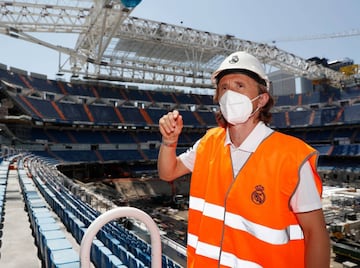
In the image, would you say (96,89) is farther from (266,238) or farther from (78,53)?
(266,238)

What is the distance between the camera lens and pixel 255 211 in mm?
1771

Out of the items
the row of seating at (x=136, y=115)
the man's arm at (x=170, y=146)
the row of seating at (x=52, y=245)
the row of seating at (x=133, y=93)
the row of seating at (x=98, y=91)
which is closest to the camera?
the man's arm at (x=170, y=146)

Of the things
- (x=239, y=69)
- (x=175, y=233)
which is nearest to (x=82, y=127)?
(x=175, y=233)

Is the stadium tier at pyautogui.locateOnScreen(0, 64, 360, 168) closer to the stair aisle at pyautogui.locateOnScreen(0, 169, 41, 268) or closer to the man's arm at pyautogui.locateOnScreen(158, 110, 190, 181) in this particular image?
the stair aisle at pyautogui.locateOnScreen(0, 169, 41, 268)

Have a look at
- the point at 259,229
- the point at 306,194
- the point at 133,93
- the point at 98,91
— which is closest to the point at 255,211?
the point at 259,229

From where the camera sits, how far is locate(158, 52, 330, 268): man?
168cm

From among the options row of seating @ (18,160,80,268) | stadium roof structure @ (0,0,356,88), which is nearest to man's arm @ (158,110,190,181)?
row of seating @ (18,160,80,268)

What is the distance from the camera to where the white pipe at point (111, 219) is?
1.89 metres

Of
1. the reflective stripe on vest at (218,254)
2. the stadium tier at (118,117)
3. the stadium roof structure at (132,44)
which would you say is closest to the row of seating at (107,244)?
the reflective stripe on vest at (218,254)

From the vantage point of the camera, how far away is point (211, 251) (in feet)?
6.41

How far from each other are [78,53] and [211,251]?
34.1 m

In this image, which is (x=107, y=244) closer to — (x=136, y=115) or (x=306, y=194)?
(x=306, y=194)

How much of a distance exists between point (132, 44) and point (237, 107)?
35.9m

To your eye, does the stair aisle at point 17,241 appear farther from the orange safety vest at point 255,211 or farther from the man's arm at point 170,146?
the orange safety vest at point 255,211
